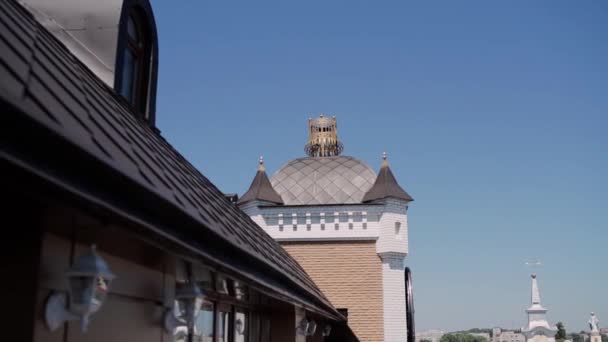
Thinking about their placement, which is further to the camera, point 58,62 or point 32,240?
point 58,62

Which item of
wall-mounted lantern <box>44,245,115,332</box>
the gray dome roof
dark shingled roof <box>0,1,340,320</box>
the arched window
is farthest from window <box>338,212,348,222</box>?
wall-mounted lantern <box>44,245,115,332</box>

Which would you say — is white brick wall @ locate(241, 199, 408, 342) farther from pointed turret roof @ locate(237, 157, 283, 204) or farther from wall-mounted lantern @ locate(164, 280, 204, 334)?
wall-mounted lantern @ locate(164, 280, 204, 334)

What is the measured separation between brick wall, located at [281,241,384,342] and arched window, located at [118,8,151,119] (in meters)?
8.33

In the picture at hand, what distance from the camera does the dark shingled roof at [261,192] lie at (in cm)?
1653

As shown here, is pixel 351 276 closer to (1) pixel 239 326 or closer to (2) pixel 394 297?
(2) pixel 394 297

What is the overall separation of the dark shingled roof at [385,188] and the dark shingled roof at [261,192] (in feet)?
7.67

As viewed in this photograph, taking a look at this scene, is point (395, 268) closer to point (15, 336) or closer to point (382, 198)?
point (382, 198)

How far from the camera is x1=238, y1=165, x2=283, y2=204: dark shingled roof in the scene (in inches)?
651

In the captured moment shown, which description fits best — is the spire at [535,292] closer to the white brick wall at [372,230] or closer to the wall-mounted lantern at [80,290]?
the white brick wall at [372,230]

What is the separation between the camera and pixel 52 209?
9.57 feet

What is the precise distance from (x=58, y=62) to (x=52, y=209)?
6.10 ft

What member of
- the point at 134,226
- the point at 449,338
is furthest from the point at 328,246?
the point at 449,338

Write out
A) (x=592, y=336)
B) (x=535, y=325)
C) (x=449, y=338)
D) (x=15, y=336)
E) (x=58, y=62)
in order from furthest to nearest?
(x=449, y=338)
(x=592, y=336)
(x=535, y=325)
(x=58, y=62)
(x=15, y=336)

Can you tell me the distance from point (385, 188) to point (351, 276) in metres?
2.35
